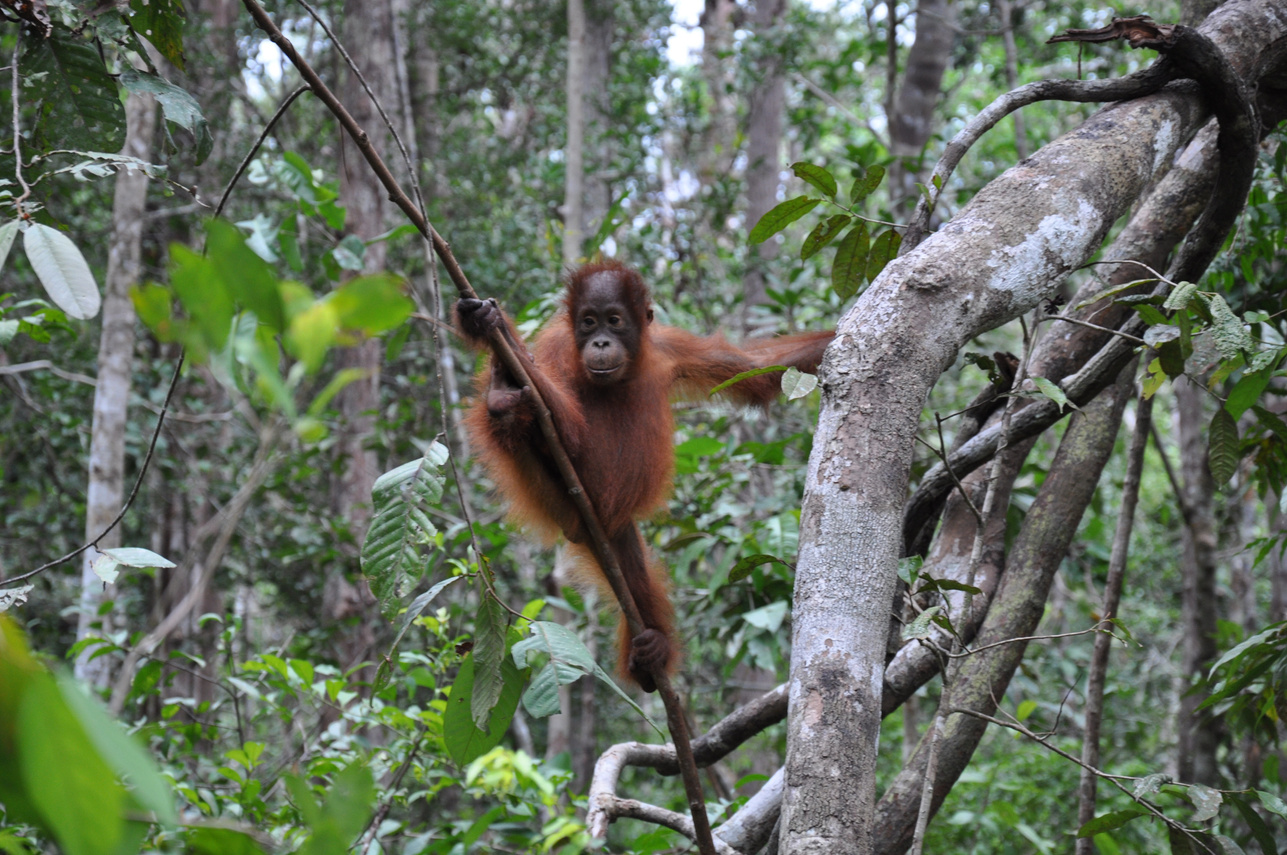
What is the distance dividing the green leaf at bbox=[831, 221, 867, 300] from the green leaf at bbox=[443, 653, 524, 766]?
1155 mm

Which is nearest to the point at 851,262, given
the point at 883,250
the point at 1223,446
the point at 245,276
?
the point at 883,250

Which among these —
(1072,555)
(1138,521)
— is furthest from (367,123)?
(1138,521)

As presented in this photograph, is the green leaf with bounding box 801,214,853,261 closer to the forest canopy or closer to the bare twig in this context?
the forest canopy

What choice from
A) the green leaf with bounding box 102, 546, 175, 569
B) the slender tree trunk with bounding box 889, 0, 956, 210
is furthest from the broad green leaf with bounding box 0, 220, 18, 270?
the slender tree trunk with bounding box 889, 0, 956, 210

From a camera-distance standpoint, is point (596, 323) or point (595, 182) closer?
point (596, 323)

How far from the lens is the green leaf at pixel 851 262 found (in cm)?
214

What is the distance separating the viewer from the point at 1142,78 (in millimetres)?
2027

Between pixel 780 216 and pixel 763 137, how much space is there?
248 inches

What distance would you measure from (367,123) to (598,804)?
528cm

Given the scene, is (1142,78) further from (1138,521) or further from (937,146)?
(1138,521)

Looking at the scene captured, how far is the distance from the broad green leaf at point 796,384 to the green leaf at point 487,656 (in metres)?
0.69

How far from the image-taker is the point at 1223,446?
7.06 feet

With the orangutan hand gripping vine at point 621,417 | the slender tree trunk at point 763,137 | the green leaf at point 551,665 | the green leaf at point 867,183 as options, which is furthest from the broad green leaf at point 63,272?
the slender tree trunk at point 763,137

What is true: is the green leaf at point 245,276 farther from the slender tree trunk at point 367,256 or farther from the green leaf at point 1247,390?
the slender tree trunk at point 367,256
